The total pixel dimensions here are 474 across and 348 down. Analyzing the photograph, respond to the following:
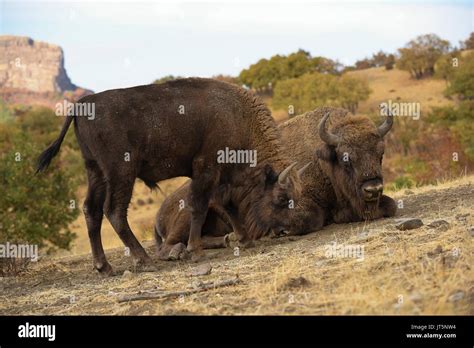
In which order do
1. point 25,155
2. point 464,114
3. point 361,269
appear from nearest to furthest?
point 361,269 → point 25,155 → point 464,114

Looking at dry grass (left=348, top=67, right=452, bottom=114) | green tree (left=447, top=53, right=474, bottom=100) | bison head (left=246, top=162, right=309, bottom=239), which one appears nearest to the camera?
bison head (left=246, top=162, right=309, bottom=239)

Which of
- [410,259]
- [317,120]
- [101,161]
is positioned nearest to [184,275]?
[101,161]

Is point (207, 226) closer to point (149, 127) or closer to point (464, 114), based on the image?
point (149, 127)

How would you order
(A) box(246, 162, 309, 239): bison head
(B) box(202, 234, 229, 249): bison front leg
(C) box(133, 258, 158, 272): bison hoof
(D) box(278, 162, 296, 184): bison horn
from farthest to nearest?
(B) box(202, 234, 229, 249): bison front leg, (A) box(246, 162, 309, 239): bison head, (D) box(278, 162, 296, 184): bison horn, (C) box(133, 258, 158, 272): bison hoof

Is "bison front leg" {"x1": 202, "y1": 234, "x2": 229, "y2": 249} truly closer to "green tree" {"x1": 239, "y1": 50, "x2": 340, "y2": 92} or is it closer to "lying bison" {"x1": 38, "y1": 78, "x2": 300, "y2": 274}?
"lying bison" {"x1": 38, "y1": 78, "x2": 300, "y2": 274}

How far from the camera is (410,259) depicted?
6.06m

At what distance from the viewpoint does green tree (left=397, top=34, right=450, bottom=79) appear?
6178cm

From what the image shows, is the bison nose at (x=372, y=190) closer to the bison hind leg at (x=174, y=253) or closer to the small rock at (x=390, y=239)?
the small rock at (x=390, y=239)

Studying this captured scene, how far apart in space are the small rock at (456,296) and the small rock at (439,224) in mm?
2569

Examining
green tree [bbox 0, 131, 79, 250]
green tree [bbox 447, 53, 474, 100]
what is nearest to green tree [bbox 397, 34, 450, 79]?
green tree [bbox 447, 53, 474, 100]

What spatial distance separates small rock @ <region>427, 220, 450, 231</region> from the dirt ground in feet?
0.15

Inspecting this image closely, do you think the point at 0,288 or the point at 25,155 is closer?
the point at 0,288
